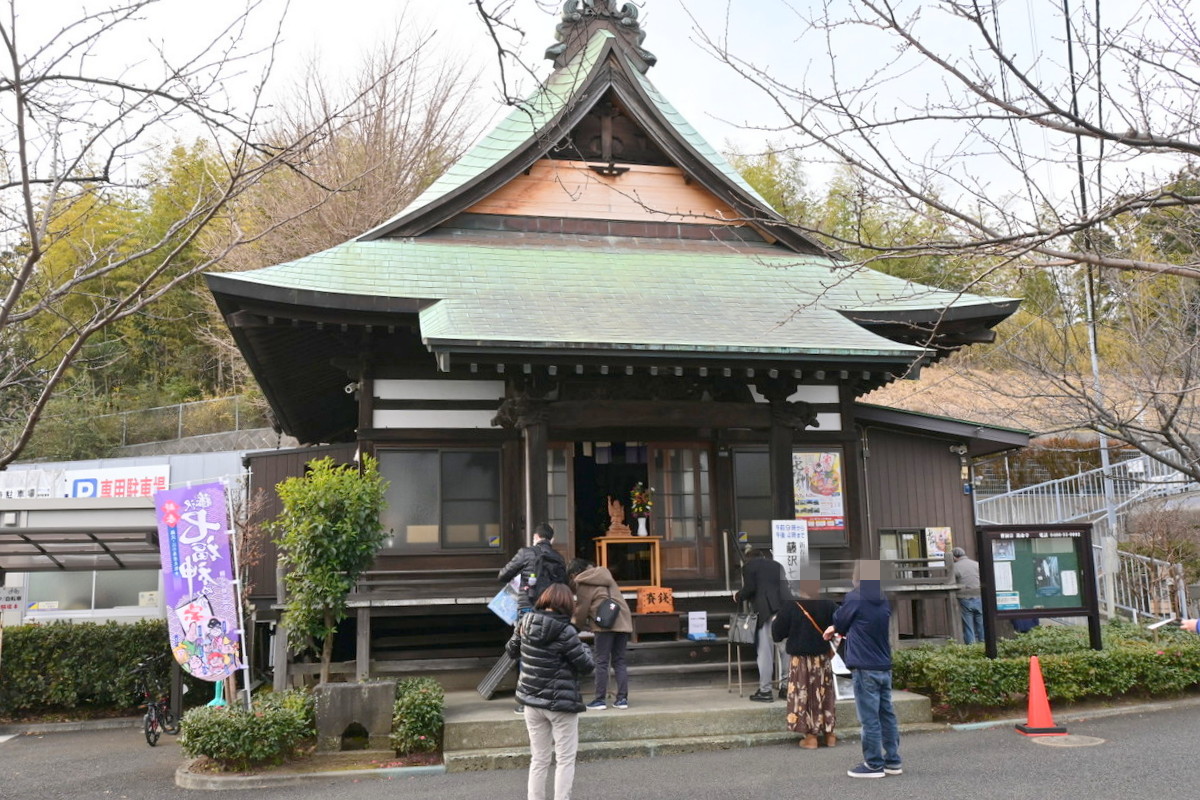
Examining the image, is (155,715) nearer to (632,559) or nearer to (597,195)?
(632,559)

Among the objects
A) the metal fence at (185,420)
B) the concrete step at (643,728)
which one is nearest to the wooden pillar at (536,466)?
the concrete step at (643,728)

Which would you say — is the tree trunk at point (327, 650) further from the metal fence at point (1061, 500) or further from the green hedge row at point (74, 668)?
the metal fence at point (1061, 500)

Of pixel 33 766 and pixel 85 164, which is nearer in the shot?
pixel 85 164

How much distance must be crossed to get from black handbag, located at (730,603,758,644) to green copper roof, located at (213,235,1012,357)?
2.72 meters

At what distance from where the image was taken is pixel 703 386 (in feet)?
37.2

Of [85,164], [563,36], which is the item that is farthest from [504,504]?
[563,36]

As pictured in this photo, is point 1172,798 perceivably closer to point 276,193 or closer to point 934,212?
point 934,212

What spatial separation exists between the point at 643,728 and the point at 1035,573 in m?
4.55

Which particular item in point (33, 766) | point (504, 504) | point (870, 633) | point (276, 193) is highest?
point (276, 193)

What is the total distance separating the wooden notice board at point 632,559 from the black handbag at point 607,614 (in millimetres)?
1939

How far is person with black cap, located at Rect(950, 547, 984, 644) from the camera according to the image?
12.4 m

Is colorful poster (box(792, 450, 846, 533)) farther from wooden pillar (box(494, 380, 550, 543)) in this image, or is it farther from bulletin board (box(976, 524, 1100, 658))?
wooden pillar (box(494, 380, 550, 543))

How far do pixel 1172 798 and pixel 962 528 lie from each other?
7476mm

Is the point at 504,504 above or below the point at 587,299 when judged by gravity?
below
